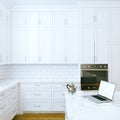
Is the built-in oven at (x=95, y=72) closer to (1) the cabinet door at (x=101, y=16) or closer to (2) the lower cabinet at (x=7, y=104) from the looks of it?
(1) the cabinet door at (x=101, y=16)

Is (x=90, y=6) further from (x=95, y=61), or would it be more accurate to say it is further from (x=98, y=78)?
(x=98, y=78)

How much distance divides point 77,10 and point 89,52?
47.2 inches

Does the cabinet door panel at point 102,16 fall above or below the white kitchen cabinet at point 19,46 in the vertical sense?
above

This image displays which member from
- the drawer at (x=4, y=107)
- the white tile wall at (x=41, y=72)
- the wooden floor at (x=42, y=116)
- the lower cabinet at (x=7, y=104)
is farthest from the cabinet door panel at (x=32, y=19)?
the wooden floor at (x=42, y=116)

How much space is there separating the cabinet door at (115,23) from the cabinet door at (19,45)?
2294 mm

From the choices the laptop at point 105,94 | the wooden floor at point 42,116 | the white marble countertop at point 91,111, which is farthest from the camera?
the wooden floor at point 42,116

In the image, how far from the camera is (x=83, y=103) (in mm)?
2062

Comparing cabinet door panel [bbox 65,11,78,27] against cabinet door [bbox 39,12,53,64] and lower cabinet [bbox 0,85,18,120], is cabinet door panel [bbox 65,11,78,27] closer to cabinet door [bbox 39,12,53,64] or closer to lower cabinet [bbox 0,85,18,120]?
cabinet door [bbox 39,12,53,64]

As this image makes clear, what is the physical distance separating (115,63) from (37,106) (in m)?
2.25

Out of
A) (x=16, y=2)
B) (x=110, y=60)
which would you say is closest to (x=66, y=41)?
(x=110, y=60)

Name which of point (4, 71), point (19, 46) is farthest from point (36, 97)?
point (19, 46)

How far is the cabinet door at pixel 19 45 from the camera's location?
14.9 feet

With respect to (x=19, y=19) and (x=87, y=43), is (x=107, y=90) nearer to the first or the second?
(x=87, y=43)

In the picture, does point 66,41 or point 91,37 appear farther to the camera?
point 66,41
